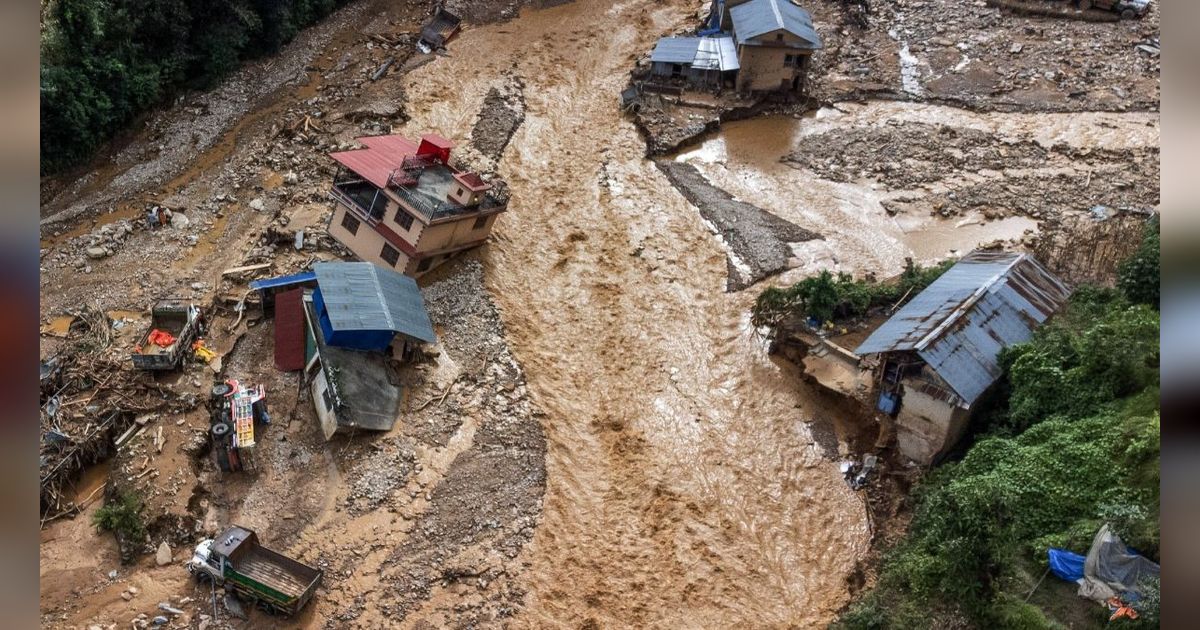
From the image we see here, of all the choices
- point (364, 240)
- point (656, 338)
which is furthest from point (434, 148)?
point (656, 338)

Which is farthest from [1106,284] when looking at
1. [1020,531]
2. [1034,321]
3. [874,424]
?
[1020,531]

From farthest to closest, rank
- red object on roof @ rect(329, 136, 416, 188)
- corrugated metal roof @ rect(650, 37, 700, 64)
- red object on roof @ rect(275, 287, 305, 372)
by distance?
corrugated metal roof @ rect(650, 37, 700, 64)
red object on roof @ rect(329, 136, 416, 188)
red object on roof @ rect(275, 287, 305, 372)

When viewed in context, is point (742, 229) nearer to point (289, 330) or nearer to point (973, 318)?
point (973, 318)

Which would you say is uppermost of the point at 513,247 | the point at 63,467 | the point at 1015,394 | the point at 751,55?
the point at 751,55

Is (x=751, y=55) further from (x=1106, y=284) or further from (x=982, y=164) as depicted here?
(x=1106, y=284)

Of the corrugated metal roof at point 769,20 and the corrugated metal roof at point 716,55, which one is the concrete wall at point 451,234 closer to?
the corrugated metal roof at point 716,55

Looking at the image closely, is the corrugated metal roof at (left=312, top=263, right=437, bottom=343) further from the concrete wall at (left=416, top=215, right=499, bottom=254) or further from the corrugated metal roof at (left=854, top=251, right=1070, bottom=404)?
the corrugated metal roof at (left=854, top=251, right=1070, bottom=404)

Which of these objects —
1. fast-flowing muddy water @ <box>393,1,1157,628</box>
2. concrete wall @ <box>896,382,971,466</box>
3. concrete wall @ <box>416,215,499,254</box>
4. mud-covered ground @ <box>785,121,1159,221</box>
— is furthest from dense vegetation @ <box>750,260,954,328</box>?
concrete wall @ <box>416,215,499,254</box>
